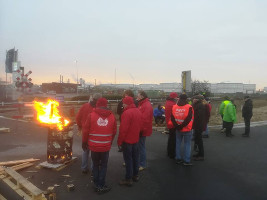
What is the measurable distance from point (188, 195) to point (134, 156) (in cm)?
142

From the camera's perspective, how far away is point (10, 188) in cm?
426

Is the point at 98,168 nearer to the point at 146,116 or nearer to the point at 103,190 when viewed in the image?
the point at 103,190

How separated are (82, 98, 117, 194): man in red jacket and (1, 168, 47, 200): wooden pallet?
1250 millimetres

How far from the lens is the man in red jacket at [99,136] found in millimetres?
4977

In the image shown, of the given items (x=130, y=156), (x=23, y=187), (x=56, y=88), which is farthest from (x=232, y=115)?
(x=56, y=88)

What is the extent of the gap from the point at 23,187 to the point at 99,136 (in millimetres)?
1660

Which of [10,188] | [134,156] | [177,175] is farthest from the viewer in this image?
[177,175]

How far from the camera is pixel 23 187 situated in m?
4.61

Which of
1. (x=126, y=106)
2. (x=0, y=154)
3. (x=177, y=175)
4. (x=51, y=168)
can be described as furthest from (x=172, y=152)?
(x=0, y=154)

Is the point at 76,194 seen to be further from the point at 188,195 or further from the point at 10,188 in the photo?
the point at 188,195

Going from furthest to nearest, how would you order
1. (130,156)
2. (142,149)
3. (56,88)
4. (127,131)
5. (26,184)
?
1. (56,88)
2. (142,149)
3. (130,156)
4. (127,131)
5. (26,184)

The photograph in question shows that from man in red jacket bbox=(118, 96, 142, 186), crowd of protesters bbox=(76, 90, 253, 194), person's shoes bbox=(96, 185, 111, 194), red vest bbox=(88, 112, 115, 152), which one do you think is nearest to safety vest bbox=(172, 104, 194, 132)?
crowd of protesters bbox=(76, 90, 253, 194)

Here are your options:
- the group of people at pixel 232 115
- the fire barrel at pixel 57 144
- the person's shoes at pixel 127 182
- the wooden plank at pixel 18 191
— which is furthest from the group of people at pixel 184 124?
the wooden plank at pixel 18 191

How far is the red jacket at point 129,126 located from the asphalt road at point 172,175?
1.01 metres
